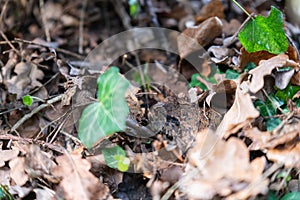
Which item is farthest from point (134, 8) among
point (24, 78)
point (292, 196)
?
point (292, 196)

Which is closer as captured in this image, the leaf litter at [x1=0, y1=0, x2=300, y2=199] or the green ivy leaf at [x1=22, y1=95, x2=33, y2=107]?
the leaf litter at [x1=0, y1=0, x2=300, y2=199]

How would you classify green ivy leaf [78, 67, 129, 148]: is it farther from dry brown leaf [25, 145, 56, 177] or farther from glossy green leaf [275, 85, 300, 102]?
glossy green leaf [275, 85, 300, 102]

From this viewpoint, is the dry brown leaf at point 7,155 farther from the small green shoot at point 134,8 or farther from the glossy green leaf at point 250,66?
the small green shoot at point 134,8

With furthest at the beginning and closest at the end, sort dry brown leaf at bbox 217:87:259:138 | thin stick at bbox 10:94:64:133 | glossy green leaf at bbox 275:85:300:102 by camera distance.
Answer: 1. thin stick at bbox 10:94:64:133
2. glossy green leaf at bbox 275:85:300:102
3. dry brown leaf at bbox 217:87:259:138

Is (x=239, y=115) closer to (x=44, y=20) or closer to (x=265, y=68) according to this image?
(x=265, y=68)

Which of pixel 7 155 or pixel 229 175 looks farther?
pixel 7 155

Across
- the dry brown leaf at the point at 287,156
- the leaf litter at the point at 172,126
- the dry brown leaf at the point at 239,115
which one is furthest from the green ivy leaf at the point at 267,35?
the dry brown leaf at the point at 287,156

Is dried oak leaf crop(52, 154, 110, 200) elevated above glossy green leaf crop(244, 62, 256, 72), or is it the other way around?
glossy green leaf crop(244, 62, 256, 72)

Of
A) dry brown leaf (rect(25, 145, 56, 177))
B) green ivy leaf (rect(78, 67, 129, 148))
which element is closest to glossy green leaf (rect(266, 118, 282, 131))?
green ivy leaf (rect(78, 67, 129, 148))
